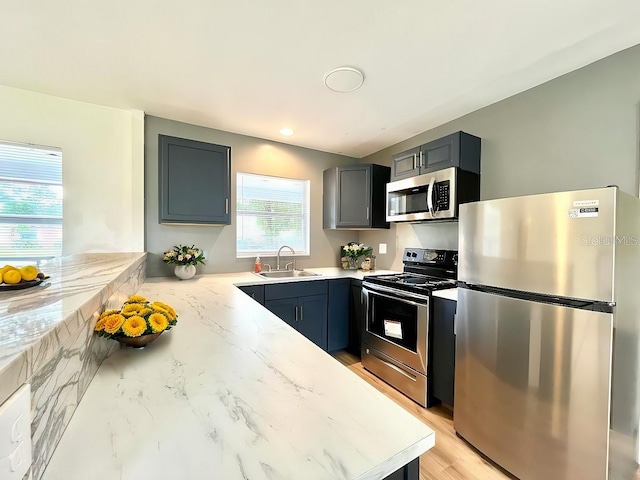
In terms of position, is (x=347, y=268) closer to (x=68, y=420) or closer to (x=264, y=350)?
(x=264, y=350)

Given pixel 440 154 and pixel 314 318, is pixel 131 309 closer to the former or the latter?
pixel 314 318

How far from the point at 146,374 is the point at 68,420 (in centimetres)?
23

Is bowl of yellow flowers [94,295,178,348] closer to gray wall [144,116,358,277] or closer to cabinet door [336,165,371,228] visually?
gray wall [144,116,358,277]

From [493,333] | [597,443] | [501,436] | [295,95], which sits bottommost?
[501,436]

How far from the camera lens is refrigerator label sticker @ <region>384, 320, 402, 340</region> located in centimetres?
232

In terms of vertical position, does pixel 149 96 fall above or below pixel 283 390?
above

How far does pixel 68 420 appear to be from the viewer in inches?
24.8

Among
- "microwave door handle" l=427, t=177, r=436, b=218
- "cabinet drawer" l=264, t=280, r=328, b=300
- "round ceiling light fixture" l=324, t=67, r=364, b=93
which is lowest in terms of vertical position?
"cabinet drawer" l=264, t=280, r=328, b=300

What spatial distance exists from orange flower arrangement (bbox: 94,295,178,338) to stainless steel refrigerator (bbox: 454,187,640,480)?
1.70 metres

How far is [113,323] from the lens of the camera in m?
0.90

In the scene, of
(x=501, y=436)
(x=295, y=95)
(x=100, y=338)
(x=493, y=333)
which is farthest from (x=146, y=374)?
(x=295, y=95)

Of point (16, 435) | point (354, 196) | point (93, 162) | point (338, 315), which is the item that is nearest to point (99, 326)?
point (16, 435)

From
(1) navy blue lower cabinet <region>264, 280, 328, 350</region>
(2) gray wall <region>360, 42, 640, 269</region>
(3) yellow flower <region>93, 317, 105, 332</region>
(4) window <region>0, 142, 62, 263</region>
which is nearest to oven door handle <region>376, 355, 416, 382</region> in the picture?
(1) navy blue lower cabinet <region>264, 280, 328, 350</region>

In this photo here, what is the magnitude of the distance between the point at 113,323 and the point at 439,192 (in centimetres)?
232
